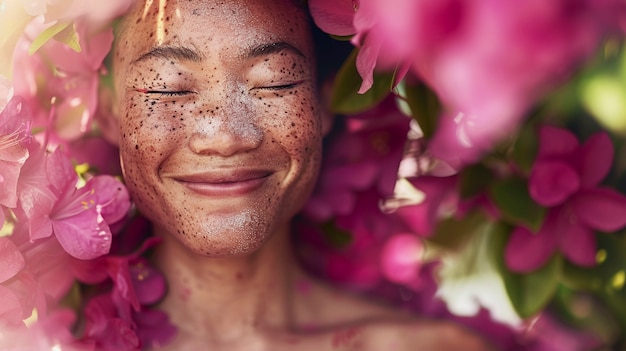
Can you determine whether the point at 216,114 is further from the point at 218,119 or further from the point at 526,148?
the point at 526,148

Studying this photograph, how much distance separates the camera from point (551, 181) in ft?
4.20

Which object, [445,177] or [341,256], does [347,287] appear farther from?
[445,177]

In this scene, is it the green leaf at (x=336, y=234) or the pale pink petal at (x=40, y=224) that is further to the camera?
the green leaf at (x=336, y=234)

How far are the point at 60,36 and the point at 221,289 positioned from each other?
480 millimetres

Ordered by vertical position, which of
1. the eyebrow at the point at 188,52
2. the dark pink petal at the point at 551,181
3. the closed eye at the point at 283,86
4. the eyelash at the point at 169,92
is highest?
the eyebrow at the point at 188,52

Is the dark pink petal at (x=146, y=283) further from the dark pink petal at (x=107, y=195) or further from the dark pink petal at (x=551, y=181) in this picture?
the dark pink petal at (x=551, y=181)

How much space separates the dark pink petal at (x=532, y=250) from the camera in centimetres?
132

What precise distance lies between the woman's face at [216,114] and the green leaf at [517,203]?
314mm

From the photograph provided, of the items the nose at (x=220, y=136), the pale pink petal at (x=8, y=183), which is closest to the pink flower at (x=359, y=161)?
the nose at (x=220, y=136)

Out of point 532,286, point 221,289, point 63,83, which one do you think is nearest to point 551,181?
point 532,286

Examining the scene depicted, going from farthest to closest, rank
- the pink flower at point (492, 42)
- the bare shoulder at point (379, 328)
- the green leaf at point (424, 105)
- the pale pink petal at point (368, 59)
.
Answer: the bare shoulder at point (379, 328)
the green leaf at point (424, 105)
the pale pink petal at point (368, 59)
the pink flower at point (492, 42)

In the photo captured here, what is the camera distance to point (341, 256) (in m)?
1.63

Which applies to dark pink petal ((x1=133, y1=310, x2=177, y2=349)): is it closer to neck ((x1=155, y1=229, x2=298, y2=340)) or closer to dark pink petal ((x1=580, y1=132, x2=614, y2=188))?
neck ((x1=155, y1=229, x2=298, y2=340))

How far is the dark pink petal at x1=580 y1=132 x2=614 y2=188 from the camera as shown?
126 cm
